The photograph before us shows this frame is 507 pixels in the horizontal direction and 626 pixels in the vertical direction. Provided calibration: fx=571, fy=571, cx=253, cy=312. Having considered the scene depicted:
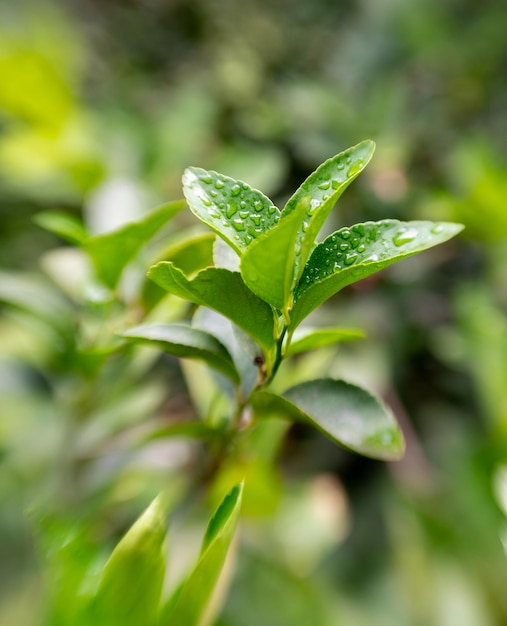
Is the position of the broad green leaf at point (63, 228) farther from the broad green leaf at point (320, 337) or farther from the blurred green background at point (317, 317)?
the broad green leaf at point (320, 337)

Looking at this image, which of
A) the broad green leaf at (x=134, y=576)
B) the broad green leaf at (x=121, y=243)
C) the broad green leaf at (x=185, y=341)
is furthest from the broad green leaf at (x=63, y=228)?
the broad green leaf at (x=134, y=576)

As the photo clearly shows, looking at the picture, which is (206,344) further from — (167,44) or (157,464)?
(167,44)

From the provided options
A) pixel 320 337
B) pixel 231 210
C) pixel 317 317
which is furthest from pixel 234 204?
pixel 317 317

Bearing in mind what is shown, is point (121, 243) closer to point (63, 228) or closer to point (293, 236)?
point (63, 228)

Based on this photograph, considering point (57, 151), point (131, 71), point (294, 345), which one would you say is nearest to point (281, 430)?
point (294, 345)

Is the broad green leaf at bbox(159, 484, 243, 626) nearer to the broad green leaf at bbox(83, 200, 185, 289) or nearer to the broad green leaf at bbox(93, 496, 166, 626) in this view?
the broad green leaf at bbox(93, 496, 166, 626)
